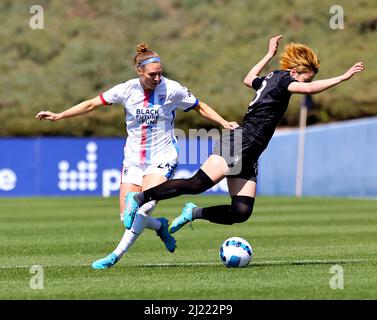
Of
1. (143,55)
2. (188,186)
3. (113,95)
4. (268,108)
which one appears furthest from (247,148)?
(113,95)

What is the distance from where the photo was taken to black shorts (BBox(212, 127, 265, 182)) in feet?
34.5

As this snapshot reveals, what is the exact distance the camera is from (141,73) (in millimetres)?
10805

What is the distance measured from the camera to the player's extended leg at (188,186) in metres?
10.5

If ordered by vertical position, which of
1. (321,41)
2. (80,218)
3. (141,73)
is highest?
(321,41)

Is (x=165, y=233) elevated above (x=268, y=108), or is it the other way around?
(x=268, y=108)

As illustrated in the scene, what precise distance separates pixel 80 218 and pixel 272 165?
16045mm

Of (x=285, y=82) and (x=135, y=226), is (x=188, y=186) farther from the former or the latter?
(x=285, y=82)

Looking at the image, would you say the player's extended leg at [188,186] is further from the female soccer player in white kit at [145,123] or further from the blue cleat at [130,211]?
the female soccer player in white kit at [145,123]

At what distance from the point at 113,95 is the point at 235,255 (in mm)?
2156

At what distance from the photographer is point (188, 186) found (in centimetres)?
1054

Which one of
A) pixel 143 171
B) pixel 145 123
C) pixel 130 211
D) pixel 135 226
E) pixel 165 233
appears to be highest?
pixel 145 123
